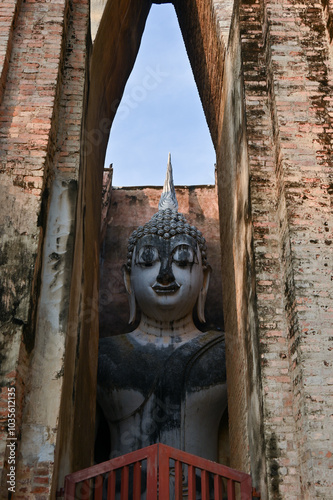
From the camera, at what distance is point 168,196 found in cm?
1181

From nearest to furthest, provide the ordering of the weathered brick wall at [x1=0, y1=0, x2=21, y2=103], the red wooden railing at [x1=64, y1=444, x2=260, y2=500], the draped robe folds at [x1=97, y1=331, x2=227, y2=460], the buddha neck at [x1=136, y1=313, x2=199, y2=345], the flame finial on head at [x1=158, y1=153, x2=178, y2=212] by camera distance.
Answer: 1. the red wooden railing at [x1=64, y1=444, x2=260, y2=500]
2. the weathered brick wall at [x1=0, y1=0, x2=21, y2=103]
3. the draped robe folds at [x1=97, y1=331, x2=227, y2=460]
4. the buddha neck at [x1=136, y1=313, x2=199, y2=345]
5. the flame finial on head at [x1=158, y1=153, x2=178, y2=212]

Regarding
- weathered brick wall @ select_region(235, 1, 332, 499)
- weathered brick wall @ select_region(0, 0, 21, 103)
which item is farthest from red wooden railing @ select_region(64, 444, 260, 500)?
weathered brick wall @ select_region(0, 0, 21, 103)

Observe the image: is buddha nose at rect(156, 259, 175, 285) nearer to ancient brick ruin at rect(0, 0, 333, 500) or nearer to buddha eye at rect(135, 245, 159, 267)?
buddha eye at rect(135, 245, 159, 267)

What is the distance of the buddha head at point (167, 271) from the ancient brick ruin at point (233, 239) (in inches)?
61.4

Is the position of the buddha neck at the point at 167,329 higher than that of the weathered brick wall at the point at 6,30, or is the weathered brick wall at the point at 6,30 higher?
the weathered brick wall at the point at 6,30

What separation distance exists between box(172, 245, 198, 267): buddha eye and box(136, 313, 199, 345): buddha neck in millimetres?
793

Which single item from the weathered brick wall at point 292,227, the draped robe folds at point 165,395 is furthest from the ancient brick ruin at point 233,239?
the draped robe folds at point 165,395

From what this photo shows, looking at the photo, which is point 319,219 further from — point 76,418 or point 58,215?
point 76,418

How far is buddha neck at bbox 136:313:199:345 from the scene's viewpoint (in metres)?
10.3

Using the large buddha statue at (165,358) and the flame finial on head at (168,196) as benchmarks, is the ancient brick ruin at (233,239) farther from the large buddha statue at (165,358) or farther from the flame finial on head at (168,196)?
the flame finial on head at (168,196)

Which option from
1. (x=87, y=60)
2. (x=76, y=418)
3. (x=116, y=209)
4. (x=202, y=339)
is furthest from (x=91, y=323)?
(x=116, y=209)

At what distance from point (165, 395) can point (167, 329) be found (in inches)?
51.3

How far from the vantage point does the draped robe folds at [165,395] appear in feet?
29.8

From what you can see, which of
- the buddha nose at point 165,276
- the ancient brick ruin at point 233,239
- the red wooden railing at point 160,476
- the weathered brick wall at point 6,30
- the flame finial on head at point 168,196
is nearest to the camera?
the ancient brick ruin at point 233,239
